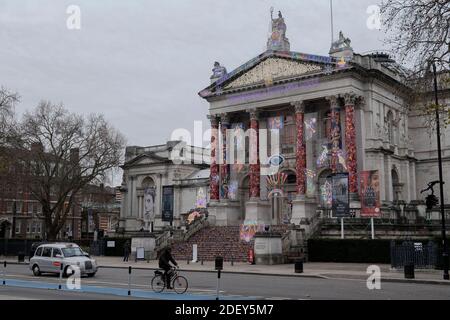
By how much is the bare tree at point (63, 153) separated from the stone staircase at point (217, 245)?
14658 millimetres

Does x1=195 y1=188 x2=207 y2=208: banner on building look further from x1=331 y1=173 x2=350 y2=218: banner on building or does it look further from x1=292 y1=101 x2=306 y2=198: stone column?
x1=331 y1=173 x2=350 y2=218: banner on building

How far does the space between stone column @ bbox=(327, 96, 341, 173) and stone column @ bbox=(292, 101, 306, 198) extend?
2695 mm

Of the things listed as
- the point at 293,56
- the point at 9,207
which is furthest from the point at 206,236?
the point at 9,207

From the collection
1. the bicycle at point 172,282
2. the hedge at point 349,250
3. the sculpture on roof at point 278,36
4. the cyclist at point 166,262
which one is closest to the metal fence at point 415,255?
the hedge at point 349,250

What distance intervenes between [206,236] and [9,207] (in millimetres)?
56805

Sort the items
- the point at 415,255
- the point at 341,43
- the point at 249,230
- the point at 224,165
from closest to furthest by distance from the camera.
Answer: the point at 415,255
the point at 249,230
the point at 341,43
the point at 224,165

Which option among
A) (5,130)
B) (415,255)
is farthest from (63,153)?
(415,255)

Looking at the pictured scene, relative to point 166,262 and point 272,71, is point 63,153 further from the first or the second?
point 166,262

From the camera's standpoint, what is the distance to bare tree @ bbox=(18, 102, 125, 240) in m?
56.1

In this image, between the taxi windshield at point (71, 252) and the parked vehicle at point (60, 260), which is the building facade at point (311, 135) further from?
the parked vehicle at point (60, 260)

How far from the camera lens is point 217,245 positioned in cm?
4547

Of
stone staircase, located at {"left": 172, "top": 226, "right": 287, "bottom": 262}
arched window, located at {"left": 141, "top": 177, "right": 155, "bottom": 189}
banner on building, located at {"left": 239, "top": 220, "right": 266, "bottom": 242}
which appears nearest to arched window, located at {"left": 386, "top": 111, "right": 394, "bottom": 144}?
stone staircase, located at {"left": 172, "top": 226, "right": 287, "bottom": 262}

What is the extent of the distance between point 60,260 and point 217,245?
1987 centimetres
